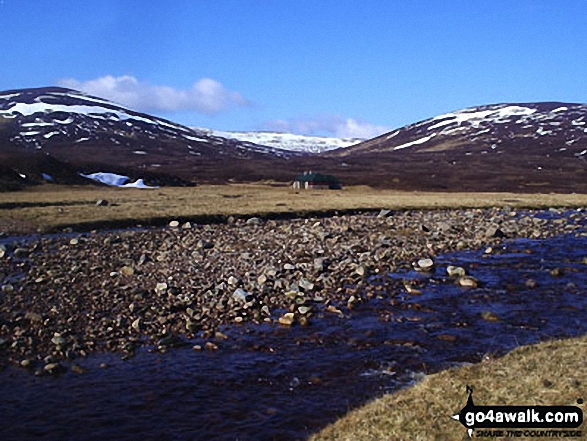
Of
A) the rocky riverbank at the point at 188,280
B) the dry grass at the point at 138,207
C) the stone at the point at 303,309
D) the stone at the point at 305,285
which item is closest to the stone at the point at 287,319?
the rocky riverbank at the point at 188,280

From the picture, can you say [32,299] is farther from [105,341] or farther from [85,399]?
[85,399]

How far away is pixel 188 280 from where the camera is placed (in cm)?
1931

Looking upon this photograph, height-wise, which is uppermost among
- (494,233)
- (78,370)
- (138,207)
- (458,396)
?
(138,207)

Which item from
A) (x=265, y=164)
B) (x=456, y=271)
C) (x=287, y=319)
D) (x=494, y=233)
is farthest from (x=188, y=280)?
(x=265, y=164)

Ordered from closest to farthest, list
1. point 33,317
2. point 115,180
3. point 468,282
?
point 33,317 → point 468,282 → point 115,180

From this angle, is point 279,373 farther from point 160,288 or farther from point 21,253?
point 21,253

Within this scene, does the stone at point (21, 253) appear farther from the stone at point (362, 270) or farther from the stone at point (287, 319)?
the stone at point (362, 270)

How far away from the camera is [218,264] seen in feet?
72.4

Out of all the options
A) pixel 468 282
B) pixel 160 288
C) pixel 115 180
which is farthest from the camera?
pixel 115 180

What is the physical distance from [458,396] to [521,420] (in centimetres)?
138

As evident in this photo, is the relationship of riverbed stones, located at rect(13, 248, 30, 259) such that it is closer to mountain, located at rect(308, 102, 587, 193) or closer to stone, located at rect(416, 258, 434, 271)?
stone, located at rect(416, 258, 434, 271)

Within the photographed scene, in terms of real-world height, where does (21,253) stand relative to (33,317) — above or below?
above

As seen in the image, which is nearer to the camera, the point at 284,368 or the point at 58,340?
the point at 284,368

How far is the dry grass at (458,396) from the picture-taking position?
26.7 feet
